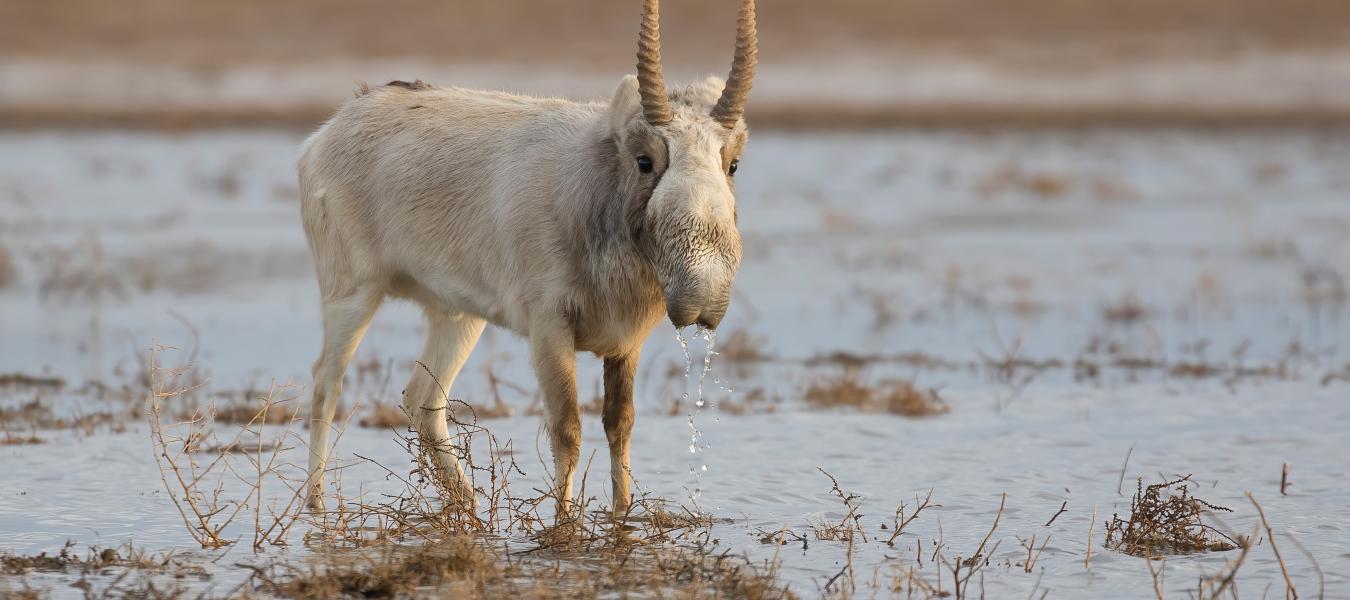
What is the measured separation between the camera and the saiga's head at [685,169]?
6090 mm

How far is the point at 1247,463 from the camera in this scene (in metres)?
8.36

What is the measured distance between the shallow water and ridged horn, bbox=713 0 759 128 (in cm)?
164

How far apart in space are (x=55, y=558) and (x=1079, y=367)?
22.8 ft

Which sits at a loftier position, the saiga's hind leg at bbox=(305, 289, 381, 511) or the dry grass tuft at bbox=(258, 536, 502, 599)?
the saiga's hind leg at bbox=(305, 289, 381, 511)

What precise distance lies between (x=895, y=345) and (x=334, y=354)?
18.2 ft

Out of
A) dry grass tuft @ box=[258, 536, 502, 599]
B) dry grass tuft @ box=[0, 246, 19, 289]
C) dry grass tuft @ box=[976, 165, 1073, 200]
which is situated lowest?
dry grass tuft @ box=[258, 536, 502, 599]

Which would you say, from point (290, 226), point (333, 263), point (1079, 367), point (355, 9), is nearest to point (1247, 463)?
point (1079, 367)

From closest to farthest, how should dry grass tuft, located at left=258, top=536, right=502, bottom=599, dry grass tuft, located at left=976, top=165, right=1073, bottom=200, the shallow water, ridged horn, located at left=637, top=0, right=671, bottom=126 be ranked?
dry grass tuft, located at left=258, top=536, right=502, bottom=599, ridged horn, located at left=637, top=0, right=671, bottom=126, the shallow water, dry grass tuft, located at left=976, top=165, right=1073, bottom=200

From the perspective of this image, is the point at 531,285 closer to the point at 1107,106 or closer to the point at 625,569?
the point at 625,569

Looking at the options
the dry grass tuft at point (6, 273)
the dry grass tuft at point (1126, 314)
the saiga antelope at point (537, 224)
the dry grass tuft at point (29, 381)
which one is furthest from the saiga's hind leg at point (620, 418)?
the dry grass tuft at point (6, 273)

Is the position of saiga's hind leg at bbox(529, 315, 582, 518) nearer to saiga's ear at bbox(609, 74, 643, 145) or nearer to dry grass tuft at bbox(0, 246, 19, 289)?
saiga's ear at bbox(609, 74, 643, 145)

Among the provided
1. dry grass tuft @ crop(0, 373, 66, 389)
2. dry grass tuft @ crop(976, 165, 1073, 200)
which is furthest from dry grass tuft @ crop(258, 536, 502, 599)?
dry grass tuft @ crop(976, 165, 1073, 200)

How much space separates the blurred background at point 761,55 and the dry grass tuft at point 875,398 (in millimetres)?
24142

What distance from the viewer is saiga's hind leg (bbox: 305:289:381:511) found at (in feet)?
25.9
